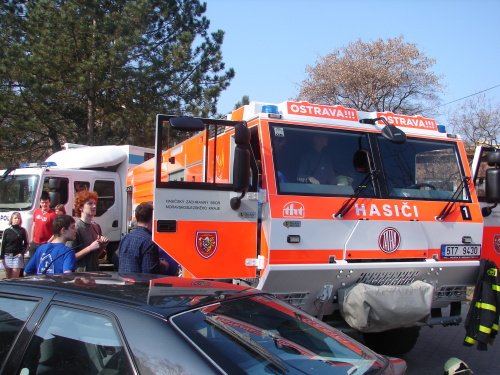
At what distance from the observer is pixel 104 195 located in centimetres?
1121

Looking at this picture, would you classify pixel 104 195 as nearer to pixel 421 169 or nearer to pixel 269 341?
pixel 421 169

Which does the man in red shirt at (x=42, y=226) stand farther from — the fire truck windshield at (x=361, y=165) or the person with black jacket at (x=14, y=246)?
the fire truck windshield at (x=361, y=165)

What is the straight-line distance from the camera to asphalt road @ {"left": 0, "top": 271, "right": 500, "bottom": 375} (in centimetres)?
596

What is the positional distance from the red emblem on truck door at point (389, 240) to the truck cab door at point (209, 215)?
1413 mm

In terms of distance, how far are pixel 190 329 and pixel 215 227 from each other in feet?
9.06

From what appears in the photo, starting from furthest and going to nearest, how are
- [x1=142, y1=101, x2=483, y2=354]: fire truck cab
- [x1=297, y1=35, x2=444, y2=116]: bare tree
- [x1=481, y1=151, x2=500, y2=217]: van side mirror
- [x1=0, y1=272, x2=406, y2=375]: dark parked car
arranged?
[x1=297, y1=35, x2=444, y2=116]: bare tree < [x1=481, y1=151, x2=500, y2=217]: van side mirror < [x1=142, y1=101, x2=483, y2=354]: fire truck cab < [x1=0, y1=272, x2=406, y2=375]: dark parked car

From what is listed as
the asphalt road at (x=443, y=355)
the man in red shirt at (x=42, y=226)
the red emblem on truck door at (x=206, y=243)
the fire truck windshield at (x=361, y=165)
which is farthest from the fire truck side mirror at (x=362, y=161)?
the man in red shirt at (x=42, y=226)

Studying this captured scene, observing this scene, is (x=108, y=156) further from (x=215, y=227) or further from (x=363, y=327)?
(x=363, y=327)

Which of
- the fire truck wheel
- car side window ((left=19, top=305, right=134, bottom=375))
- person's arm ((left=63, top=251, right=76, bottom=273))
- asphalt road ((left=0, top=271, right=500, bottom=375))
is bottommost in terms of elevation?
asphalt road ((left=0, top=271, right=500, bottom=375))

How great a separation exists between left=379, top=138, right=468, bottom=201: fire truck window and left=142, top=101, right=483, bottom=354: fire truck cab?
0.6 inches

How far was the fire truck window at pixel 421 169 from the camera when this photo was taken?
5773mm

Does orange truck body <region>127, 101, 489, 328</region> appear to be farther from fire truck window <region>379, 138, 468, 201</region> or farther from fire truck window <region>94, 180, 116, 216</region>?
fire truck window <region>94, 180, 116, 216</region>

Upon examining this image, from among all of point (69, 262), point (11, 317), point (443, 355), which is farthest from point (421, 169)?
point (11, 317)

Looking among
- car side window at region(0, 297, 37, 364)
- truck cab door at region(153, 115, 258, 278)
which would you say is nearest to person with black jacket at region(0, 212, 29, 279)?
truck cab door at region(153, 115, 258, 278)
